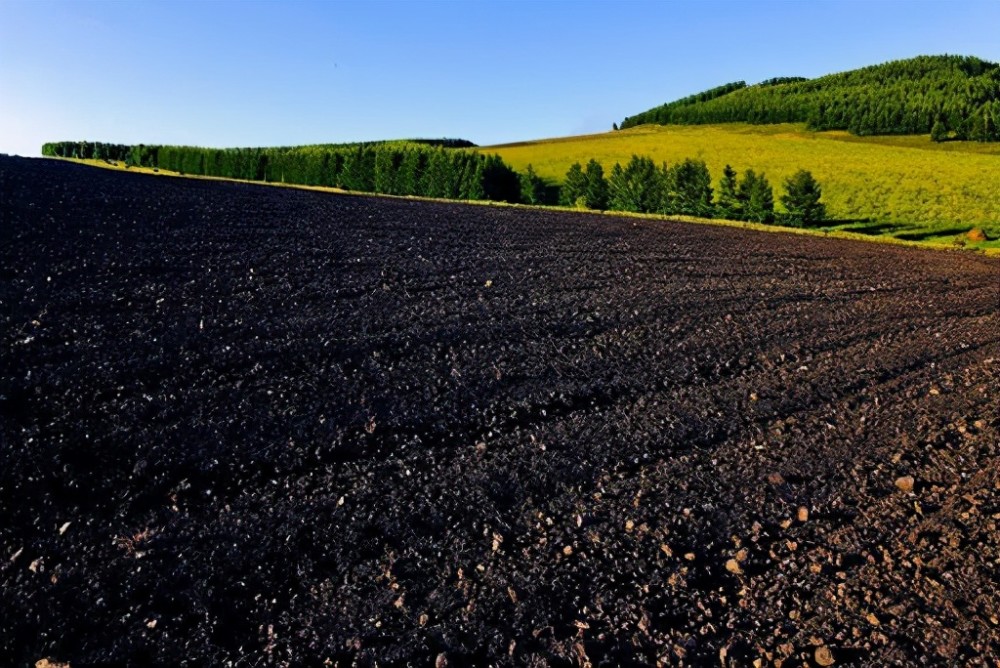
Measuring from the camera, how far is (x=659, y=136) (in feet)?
210

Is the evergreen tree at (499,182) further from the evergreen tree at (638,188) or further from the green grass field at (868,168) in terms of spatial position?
the green grass field at (868,168)

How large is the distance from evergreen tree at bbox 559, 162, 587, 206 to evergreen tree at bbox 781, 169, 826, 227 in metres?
11.1

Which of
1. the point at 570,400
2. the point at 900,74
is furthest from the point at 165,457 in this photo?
the point at 900,74

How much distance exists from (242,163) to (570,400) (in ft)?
167

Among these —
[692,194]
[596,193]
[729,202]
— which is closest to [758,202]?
[729,202]

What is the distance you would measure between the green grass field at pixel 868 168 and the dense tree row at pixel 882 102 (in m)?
2.65

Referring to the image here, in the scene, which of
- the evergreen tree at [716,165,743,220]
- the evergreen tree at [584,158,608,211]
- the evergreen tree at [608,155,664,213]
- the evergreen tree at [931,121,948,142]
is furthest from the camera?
the evergreen tree at [931,121,948,142]

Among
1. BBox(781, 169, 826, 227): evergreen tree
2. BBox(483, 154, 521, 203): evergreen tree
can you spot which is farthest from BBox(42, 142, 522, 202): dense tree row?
BBox(781, 169, 826, 227): evergreen tree

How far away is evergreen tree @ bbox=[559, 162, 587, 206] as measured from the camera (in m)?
35.2

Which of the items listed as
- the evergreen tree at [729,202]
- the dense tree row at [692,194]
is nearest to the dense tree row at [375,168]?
the dense tree row at [692,194]

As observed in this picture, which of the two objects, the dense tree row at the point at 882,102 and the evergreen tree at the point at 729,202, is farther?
the dense tree row at the point at 882,102

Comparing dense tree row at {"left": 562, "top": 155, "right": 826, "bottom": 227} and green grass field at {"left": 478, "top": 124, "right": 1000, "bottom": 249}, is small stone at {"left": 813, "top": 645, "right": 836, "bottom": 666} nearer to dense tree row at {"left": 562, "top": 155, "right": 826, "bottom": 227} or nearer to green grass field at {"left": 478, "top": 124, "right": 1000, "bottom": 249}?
green grass field at {"left": 478, "top": 124, "right": 1000, "bottom": 249}

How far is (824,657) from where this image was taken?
3.22m

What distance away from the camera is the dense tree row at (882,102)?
193 ft
